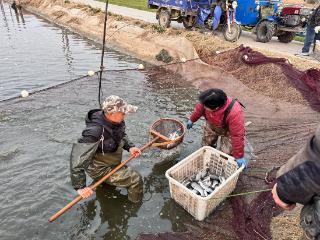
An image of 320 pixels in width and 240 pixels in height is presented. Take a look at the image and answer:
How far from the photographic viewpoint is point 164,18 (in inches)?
640

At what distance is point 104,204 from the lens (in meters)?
5.46

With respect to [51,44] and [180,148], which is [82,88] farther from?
[51,44]

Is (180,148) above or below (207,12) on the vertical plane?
below

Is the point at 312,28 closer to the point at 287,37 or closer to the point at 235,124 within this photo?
the point at 287,37

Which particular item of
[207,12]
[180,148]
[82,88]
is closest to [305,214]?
[180,148]

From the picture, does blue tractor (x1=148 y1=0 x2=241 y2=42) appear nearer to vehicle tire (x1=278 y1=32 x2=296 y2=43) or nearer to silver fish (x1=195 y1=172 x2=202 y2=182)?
vehicle tire (x1=278 y1=32 x2=296 y2=43)

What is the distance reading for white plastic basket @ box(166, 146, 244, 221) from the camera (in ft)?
15.4

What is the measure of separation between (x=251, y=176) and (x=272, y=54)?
7416 millimetres

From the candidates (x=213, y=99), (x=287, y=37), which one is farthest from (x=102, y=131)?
(x=287, y=37)

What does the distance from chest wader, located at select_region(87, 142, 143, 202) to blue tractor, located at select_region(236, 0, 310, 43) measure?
11550mm

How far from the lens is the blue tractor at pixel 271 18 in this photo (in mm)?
13922

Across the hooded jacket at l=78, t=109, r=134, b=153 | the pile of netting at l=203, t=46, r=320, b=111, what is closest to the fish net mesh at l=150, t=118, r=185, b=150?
the hooded jacket at l=78, t=109, r=134, b=153

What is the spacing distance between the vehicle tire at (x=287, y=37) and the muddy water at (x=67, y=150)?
279 inches

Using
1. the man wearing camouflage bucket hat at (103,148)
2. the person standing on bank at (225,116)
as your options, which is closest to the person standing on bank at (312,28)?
the person standing on bank at (225,116)
